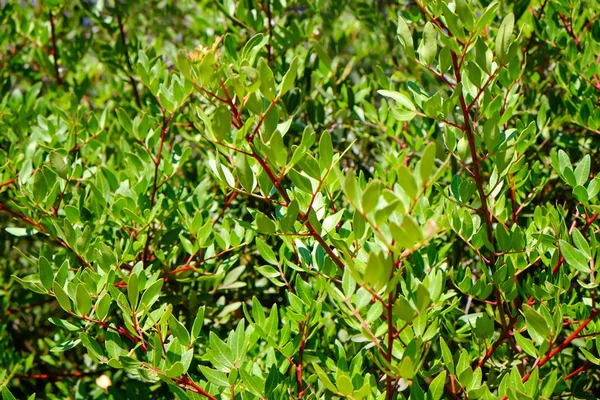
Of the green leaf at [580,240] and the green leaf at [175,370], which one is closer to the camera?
the green leaf at [175,370]

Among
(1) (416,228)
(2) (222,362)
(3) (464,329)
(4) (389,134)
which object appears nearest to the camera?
(1) (416,228)

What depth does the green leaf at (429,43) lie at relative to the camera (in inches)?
39.8

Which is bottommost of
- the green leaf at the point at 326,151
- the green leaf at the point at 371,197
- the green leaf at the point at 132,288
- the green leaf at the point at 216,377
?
the green leaf at the point at 216,377

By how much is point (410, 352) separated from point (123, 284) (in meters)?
0.66

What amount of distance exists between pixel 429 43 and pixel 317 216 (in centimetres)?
34

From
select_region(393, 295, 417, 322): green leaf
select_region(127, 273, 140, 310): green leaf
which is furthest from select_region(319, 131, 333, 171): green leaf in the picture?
select_region(127, 273, 140, 310): green leaf

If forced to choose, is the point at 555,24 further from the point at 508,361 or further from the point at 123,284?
the point at 123,284

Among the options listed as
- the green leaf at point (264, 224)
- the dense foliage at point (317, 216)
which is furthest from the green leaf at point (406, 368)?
the green leaf at point (264, 224)

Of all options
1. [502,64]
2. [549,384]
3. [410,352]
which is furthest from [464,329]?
[502,64]

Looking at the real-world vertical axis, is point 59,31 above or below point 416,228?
below

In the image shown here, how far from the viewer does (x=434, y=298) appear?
0.90 m

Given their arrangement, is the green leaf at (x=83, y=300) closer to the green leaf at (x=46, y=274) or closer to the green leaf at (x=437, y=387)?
the green leaf at (x=46, y=274)

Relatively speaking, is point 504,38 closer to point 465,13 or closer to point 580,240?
point 465,13

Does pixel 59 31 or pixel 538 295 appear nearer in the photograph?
pixel 538 295
